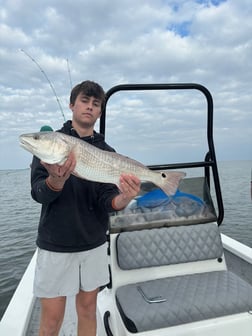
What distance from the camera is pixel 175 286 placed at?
308 centimetres

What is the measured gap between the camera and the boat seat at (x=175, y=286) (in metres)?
2.54

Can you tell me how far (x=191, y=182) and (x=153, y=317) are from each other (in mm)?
2041

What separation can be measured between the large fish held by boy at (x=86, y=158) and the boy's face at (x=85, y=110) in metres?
0.38

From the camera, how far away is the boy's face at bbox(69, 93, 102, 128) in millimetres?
2438

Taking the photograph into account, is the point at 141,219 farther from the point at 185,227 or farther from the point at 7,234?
the point at 7,234

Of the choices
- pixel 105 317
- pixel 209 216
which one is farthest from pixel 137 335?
pixel 209 216

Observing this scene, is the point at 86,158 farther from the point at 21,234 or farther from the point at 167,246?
the point at 21,234

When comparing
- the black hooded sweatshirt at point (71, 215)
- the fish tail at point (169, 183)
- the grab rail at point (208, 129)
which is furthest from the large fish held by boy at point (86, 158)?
the grab rail at point (208, 129)

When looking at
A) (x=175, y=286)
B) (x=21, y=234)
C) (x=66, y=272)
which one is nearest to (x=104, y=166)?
(x=66, y=272)

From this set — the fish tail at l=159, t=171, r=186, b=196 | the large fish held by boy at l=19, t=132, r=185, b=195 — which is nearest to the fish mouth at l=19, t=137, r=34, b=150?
the large fish held by boy at l=19, t=132, r=185, b=195

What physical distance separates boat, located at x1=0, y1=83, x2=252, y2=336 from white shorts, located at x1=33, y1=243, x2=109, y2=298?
1.55 ft

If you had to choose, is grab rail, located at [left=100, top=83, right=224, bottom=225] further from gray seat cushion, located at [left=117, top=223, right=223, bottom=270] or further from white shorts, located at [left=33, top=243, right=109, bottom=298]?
white shorts, located at [left=33, top=243, right=109, bottom=298]

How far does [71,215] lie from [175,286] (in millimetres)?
1519

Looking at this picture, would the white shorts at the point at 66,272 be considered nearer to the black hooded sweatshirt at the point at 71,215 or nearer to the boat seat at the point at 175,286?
the black hooded sweatshirt at the point at 71,215
